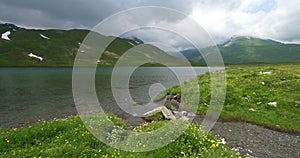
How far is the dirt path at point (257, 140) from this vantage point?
12156 mm

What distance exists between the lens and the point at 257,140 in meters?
14.1

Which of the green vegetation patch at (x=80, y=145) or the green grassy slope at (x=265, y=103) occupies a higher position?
the green grassy slope at (x=265, y=103)

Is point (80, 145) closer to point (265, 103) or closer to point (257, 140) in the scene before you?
point (257, 140)

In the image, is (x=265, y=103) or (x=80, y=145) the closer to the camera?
(x=80, y=145)

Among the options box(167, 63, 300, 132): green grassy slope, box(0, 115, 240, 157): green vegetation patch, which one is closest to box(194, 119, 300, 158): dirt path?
box(167, 63, 300, 132): green grassy slope

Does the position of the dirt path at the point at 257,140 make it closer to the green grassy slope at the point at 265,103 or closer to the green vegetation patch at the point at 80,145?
the green grassy slope at the point at 265,103

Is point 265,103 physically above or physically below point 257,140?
above

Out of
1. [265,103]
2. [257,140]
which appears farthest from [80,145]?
[265,103]

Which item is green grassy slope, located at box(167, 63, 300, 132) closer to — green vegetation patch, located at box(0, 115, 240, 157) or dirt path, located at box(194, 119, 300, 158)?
dirt path, located at box(194, 119, 300, 158)

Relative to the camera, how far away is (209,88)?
25.8 meters

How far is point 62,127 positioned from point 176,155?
809 centimetres

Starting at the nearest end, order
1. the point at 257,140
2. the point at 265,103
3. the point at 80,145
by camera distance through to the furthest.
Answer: the point at 80,145
the point at 257,140
the point at 265,103

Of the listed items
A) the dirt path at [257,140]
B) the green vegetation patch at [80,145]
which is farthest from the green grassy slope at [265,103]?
the green vegetation patch at [80,145]

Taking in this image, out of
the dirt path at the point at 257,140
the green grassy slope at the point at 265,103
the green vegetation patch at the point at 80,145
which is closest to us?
the green vegetation patch at the point at 80,145
